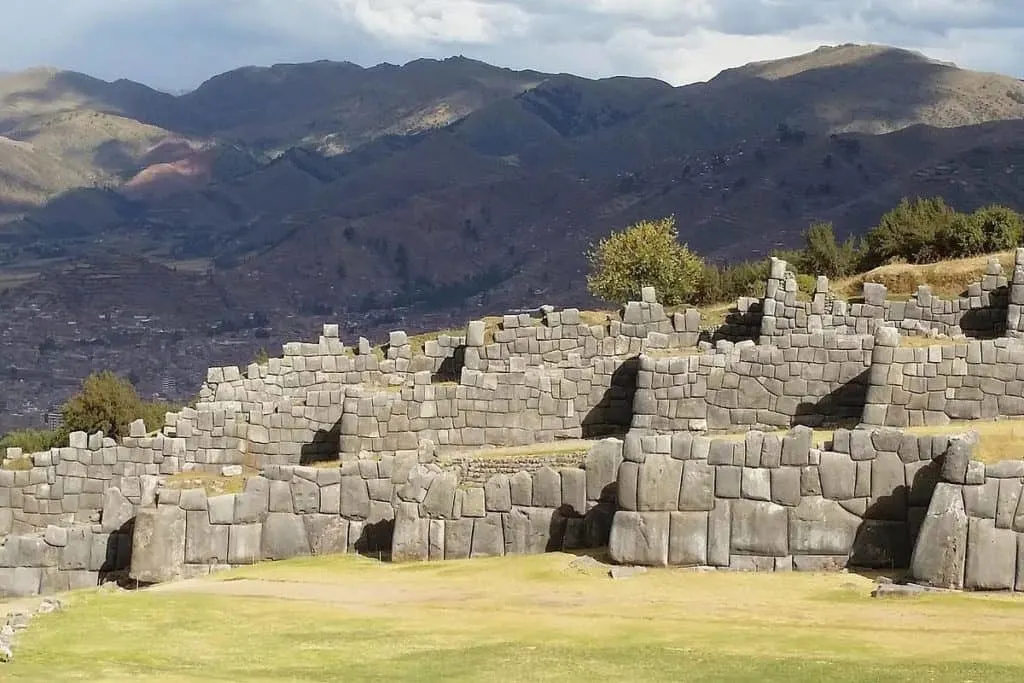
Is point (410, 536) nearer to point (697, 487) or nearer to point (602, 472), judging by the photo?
point (602, 472)

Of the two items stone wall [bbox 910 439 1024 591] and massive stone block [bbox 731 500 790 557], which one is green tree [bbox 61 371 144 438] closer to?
massive stone block [bbox 731 500 790 557]

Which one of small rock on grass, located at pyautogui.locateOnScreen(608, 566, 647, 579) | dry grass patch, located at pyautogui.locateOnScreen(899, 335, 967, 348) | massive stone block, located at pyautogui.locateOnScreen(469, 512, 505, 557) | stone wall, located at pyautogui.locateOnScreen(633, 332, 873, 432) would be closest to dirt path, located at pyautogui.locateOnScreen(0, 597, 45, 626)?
massive stone block, located at pyautogui.locateOnScreen(469, 512, 505, 557)

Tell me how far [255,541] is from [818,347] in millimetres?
11823

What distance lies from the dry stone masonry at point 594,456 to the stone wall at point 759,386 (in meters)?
0.04

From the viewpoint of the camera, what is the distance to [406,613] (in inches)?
828

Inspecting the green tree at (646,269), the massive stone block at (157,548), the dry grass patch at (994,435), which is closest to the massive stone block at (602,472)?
the dry grass patch at (994,435)

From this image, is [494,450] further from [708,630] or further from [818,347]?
[708,630]

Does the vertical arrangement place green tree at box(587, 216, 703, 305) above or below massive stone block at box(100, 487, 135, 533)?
above

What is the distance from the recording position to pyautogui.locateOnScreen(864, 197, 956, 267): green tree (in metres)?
50.1

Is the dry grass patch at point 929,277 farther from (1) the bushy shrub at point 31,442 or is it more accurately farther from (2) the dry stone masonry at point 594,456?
(1) the bushy shrub at point 31,442

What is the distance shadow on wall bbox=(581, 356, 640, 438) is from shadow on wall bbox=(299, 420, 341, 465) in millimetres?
5015

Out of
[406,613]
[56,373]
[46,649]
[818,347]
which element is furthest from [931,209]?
[56,373]

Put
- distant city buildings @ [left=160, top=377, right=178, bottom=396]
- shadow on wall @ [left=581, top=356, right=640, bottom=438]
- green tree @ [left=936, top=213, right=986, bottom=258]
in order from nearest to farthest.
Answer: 1. shadow on wall @ [left=581, top=356, right=640, bottom=438]
2. green tree @ [left=936, top=213, right=986, bottom=258]
3. distant city buildings @ [left=160, top=377, right=178, bottom=396]

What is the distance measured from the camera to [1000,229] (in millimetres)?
48281
